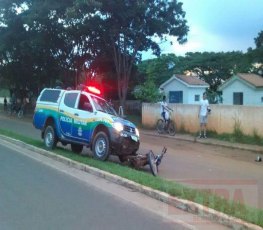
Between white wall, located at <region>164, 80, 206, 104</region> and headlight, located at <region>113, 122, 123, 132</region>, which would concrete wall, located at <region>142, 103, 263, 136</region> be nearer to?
headlight, located at <region>113, 122, 123, 132</region>

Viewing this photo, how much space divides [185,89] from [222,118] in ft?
68.0

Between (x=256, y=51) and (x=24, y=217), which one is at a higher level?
(x=256, y=51)

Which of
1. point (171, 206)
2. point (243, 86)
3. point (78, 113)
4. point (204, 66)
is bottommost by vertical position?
point (171, 206)

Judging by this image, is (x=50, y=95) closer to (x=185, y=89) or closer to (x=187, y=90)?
(x=187, y=90)

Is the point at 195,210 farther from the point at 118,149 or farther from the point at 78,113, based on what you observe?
the point at 78,113

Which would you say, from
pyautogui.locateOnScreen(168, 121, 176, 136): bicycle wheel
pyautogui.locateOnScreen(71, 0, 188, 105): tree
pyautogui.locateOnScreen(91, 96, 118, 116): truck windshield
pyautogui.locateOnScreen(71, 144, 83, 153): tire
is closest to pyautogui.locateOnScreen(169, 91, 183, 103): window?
pyautogui.locateOnScreen(71, 0, 188, 105): tree

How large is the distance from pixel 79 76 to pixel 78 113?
70.2 ft

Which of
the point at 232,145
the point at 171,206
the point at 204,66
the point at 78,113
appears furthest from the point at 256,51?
the point at 171,206

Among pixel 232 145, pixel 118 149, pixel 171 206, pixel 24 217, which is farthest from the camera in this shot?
pixel 232 145

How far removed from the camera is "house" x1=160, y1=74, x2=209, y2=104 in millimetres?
41344

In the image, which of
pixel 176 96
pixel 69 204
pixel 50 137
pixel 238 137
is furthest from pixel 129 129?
pixel 176 96

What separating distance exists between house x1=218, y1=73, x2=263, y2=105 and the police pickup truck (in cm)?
2455

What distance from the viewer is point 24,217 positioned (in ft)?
23.0

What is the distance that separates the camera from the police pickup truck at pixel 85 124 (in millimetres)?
13039
